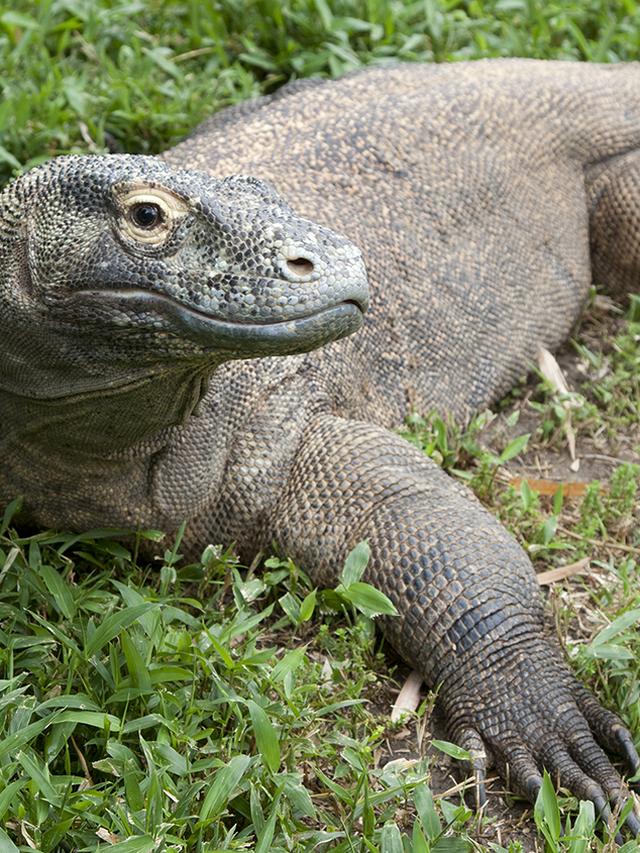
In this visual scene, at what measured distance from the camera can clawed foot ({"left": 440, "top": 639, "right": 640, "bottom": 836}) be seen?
3.18 metres

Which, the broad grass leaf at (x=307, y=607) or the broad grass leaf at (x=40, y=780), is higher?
the broad grass leaf at (x=40, y=780)

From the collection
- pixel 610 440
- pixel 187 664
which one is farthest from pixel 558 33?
pixel 187 664

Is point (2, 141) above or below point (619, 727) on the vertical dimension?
above

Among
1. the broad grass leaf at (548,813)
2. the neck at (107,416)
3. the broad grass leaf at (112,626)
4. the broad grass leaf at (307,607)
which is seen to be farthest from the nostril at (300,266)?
the broad grass leaf at (548,813)

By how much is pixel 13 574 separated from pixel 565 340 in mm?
2424

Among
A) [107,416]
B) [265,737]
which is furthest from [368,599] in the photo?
[107,416]

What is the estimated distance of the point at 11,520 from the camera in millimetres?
3504

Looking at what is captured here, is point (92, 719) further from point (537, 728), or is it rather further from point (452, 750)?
point (537, 728)

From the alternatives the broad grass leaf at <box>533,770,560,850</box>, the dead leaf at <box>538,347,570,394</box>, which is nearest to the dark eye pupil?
the broad grass leaf at <box>533,770,560,850</box>

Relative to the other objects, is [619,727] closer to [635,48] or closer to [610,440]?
[610,440]

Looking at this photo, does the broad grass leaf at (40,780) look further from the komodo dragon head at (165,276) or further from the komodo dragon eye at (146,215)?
the komodo dragon eye at (146,215)

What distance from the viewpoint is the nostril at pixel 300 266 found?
8.88 ft

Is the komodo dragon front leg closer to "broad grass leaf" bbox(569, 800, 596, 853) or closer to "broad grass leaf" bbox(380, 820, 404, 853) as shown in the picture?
"broad grass leaf" bbox(569, 800, 596, 853)

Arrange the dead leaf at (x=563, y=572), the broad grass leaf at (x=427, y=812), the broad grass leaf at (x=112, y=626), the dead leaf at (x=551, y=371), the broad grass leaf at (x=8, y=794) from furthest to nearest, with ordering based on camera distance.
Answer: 1. the dead leaf at (x=551, y=371)
2. the dead leaf at (x=563, y=572)
3. the broad grass leaf at (x=112, y=626)
4. the broad grass leaf at (x=427, y=812)
5. the broad grass leaf at (x=8, y=794)
